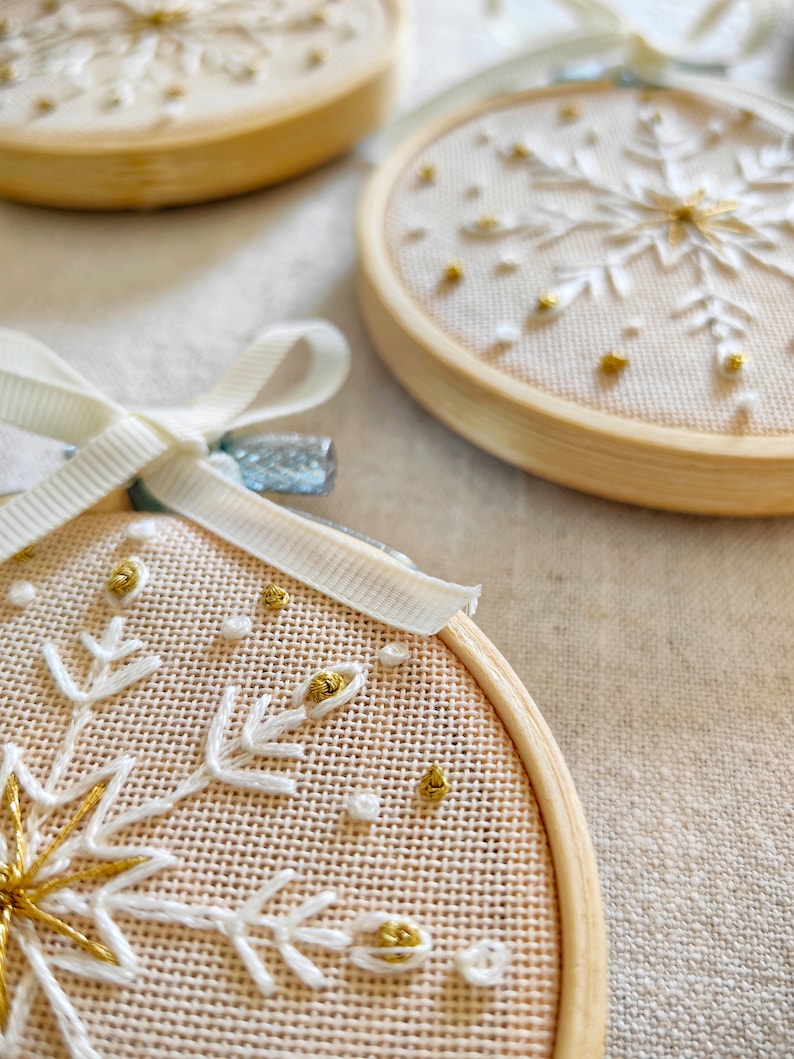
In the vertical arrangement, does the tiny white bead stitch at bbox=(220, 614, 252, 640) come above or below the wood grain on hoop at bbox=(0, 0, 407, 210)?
below

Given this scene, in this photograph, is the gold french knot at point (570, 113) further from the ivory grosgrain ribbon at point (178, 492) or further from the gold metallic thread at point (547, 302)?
the ivory grosgrain ribbon at point (178, 492)

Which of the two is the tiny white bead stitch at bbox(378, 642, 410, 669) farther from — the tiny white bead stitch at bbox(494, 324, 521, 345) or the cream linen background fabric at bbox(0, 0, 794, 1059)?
the tiny white bead stitch at bbox(494, 324, 521, 345)

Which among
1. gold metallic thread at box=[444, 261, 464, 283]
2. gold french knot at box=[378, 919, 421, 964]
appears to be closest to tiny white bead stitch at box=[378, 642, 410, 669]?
gold french knot at box=[378, 919, 421, 964]

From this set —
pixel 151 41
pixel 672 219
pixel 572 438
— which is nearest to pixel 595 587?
pixel 572 438

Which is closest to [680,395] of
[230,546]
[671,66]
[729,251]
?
[729,251]

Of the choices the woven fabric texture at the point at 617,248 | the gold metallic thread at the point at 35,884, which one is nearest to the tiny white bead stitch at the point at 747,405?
the woven fabric texture at the point at 617,248

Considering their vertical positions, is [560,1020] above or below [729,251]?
below

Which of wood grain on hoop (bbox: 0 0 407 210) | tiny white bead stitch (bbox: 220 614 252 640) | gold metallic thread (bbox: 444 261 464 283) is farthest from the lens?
wood grain on hoop (bbox: 0 0 407 210)

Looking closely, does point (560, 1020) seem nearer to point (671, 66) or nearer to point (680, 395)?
point (680, 395)
